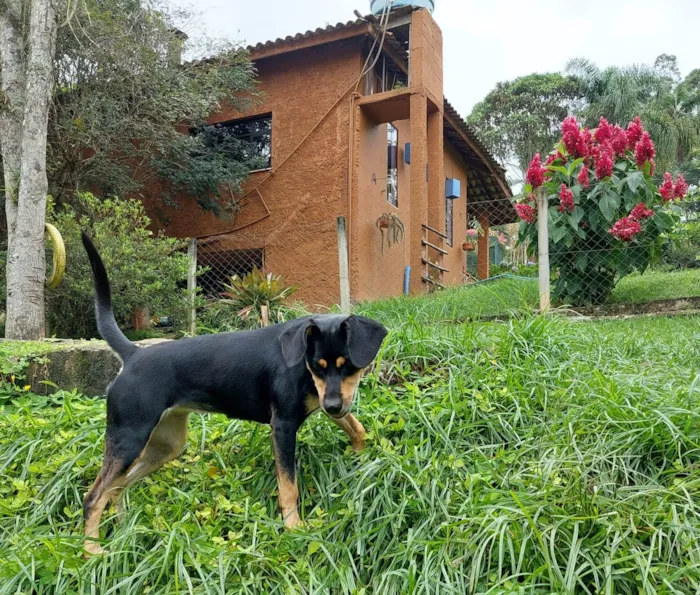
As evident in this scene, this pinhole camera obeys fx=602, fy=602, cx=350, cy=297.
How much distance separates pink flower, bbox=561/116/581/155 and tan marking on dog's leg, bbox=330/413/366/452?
5137 millimetres

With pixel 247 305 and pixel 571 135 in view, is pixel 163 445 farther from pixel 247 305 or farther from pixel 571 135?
pixel 571 135

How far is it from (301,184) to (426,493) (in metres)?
9.28

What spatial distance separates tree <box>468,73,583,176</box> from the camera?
30.9 meters

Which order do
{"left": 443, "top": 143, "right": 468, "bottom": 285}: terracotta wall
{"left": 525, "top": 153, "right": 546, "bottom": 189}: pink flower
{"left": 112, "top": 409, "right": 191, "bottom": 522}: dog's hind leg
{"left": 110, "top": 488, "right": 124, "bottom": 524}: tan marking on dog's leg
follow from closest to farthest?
{"left": 110, "top": 488, "right": 124, "bottom": 524}: tan marking on dog's leg, {"left": 112, "top": 409, "right": 191, "bottom": 522}: dog's hind leg, {"left": 525, "top": 153, "right": 546, "bottom": 189}: pink flower, {"left": 443, "top": 143, "right": 468, "bottom": 285}: terracotta wall

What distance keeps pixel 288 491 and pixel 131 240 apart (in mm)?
5944

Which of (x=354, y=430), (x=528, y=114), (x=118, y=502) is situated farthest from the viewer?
(x=528, y=114)

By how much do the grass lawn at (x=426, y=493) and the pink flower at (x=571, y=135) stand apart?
3.67 meters

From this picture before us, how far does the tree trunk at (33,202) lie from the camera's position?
6.38 m

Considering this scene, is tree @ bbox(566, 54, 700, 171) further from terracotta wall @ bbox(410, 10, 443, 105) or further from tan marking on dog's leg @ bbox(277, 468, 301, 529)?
tan marking on dog's leg @ bbox(277, 468, 301, 529)

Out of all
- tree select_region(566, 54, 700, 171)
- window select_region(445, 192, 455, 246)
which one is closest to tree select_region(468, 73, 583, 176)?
tree select_region(566, 54, 700, 171)

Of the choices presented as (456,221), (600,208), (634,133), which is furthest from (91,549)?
(456,221)

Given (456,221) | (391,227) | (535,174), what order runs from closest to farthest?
(535,174) → (391,227) → (456,221)

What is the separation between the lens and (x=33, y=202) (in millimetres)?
6625

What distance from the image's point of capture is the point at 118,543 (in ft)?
8.80
